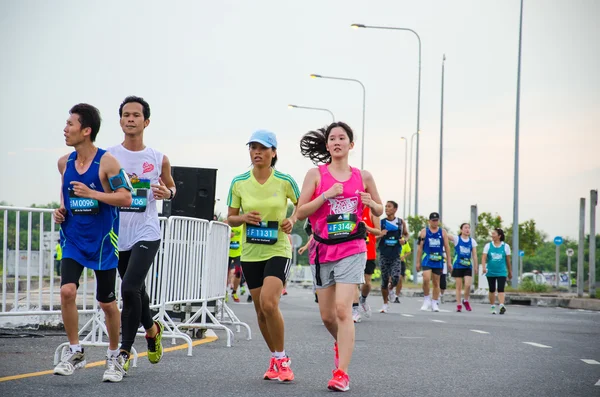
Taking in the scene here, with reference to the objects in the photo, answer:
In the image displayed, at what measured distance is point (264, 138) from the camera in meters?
8.14

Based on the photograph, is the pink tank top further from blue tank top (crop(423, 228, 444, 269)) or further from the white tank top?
blue tank top (crop(423, 228, 444, 269))

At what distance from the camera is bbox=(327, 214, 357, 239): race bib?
7.77m

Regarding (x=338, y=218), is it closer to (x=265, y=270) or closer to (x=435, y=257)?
(x=265, y=270)

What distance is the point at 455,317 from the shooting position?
19.1 m

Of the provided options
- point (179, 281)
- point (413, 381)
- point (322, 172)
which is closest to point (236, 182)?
point (322, 172)

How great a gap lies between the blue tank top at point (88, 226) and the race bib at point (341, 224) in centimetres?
166

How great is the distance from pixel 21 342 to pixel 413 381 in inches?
180

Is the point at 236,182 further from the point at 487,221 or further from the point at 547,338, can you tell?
the point at 487,221

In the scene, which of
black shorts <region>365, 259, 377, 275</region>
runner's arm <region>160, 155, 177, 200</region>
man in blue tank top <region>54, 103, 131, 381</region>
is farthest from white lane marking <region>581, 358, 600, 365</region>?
black shorts <region>365, 259, 377, 275</region>

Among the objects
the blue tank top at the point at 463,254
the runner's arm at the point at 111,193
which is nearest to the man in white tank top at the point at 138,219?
the runner's arm at the point at 111,193

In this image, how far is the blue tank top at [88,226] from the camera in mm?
7469

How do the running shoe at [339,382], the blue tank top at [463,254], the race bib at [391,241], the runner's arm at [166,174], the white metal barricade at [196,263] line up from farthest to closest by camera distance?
the blue tank top at [463,254] → the race bib at [391,241] → the white metal barricade at [196,263] → the runner's arm at [166,174] → the running shoe at [339,382]

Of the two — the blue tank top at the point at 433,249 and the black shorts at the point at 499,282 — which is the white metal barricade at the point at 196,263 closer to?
the blue tank top at the point at 433,249

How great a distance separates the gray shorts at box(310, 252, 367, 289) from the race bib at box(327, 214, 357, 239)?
0.19m
